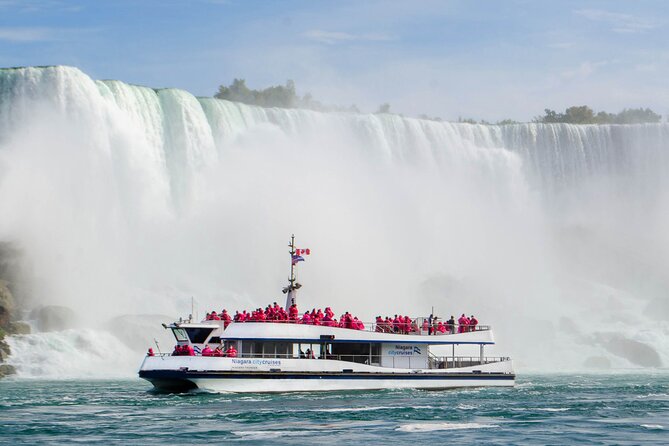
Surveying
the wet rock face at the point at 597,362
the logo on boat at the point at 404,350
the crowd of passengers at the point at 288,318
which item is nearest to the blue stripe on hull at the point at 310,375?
the logo on boat at the point at 404,350

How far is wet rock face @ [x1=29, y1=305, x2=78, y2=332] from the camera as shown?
205ft

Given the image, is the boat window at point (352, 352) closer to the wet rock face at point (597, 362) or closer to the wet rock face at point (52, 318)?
the wet rock face at point (52, 318)

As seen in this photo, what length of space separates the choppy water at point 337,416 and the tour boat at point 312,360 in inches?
30.1

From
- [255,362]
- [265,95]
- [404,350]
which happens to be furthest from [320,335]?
[265,95]

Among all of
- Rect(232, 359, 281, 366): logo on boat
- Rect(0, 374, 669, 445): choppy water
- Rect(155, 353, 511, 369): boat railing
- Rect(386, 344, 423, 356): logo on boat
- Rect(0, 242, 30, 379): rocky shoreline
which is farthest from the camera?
Rect(0, 242, 30, 379): rocky shoreline

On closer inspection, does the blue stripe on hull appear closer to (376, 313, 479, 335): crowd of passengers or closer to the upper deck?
the upper deck

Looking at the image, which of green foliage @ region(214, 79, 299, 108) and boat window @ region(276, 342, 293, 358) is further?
green foliage @ region(214, 79, 299, 108)

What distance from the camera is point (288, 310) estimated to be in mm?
48156

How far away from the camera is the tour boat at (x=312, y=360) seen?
4506cm

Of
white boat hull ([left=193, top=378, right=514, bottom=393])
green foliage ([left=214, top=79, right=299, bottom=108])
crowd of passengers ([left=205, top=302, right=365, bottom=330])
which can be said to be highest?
green foliage ([left=214, top=79, right=299, bottom=108])

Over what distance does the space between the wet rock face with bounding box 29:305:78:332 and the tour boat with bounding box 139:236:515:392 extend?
655 inches

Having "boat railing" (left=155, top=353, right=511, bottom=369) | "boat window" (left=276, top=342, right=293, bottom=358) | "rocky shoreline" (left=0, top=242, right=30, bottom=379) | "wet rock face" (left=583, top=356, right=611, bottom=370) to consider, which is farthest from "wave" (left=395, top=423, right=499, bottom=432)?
"wet rock face" (left=583, top=356, right=611, bottom=370)

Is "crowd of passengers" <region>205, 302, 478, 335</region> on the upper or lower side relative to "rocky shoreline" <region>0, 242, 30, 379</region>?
lower

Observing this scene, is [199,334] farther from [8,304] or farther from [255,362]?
[8,304]
